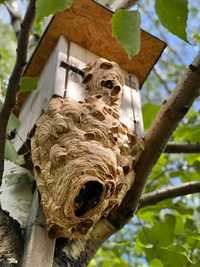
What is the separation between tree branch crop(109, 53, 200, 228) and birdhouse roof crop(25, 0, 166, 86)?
67 centimetres

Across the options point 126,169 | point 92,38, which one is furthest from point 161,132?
point 92,38

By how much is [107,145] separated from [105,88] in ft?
1.14

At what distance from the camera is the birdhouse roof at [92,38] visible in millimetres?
2057

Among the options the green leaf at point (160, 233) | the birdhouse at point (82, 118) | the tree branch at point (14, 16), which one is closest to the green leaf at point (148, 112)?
the birdhouse at point (82, 118)

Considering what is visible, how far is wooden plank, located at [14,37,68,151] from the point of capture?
1729mm

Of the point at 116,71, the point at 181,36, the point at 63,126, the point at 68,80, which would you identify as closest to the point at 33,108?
the point at 68,80

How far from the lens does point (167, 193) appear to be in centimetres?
174

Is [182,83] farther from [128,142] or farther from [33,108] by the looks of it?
[33,108]

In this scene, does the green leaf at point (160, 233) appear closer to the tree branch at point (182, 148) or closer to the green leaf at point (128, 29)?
the tree branch at point (182, 148)

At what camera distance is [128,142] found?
1561mm

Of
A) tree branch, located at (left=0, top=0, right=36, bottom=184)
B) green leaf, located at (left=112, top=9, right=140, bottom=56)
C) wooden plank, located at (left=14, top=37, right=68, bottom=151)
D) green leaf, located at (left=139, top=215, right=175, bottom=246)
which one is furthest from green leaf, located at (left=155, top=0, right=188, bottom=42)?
green leaf, located at (left=139, top=215, right=175, bottom=246)

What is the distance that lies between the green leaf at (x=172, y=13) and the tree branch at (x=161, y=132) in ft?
1.44

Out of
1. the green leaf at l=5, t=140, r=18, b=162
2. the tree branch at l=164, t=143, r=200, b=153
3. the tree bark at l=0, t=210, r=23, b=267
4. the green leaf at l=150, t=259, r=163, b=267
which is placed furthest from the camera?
the tree branch at l=164, t=143, r=200, b=153

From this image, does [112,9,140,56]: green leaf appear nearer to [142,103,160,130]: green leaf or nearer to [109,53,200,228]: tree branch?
[109,53,200,228]: tree branch
